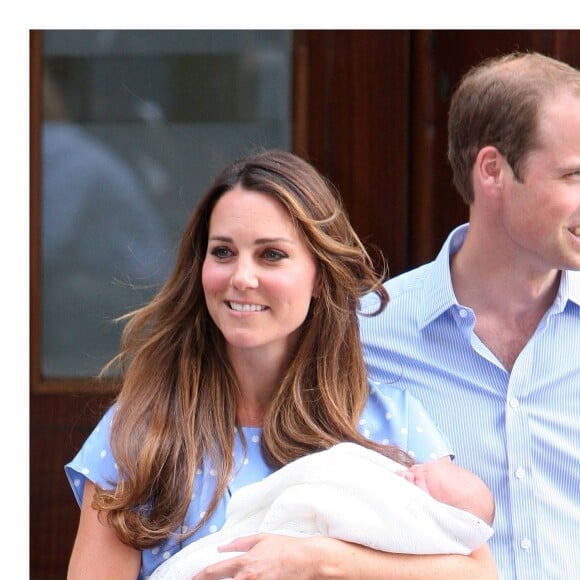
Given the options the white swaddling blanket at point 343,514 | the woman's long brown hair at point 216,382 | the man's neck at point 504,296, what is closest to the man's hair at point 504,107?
the man's neck at point 504,296

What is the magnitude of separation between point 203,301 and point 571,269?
0.77 metres

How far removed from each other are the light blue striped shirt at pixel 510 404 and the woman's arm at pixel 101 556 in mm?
663

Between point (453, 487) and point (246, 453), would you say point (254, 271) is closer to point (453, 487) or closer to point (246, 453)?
point (246, 453)

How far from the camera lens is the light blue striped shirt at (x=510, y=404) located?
2391 mm

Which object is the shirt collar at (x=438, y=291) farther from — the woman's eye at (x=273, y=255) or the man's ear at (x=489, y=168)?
the woman's eye at (x=273, y=255)

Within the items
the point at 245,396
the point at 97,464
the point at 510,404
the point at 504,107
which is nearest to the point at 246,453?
the point at 245,396

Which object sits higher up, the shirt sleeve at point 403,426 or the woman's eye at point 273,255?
the woman's eye at point 273,255

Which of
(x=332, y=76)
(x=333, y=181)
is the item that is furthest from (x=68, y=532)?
(x=332, y=76)

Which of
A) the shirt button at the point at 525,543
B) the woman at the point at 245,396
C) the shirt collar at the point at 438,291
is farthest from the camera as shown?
the shirt collar at the point at 438,291

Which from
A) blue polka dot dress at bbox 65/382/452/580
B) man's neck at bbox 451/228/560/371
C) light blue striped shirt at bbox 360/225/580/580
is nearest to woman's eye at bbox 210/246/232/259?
blue polka dot dress at bbox 65/382/452/580

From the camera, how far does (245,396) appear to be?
2312 mm

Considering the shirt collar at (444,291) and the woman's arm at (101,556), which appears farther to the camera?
the shirt collar at (444,291)

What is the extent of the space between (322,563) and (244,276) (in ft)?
1.72

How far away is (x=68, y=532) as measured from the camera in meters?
3.42
